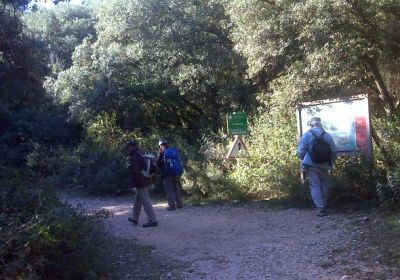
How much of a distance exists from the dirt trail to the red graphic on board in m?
1.62

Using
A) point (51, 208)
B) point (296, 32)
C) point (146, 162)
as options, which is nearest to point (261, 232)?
point (146, 162)

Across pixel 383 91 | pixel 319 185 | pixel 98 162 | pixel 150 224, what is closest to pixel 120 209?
pixel 150 224

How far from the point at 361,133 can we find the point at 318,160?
1298 millimetres

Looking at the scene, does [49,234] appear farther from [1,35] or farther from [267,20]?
[267,20]

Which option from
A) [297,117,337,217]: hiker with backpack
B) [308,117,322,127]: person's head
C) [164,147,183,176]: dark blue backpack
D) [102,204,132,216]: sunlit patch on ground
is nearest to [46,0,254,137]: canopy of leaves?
[102,204,132,216]: sunlit patch on ground

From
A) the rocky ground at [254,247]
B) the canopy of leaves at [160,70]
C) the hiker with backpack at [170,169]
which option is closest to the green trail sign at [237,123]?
the hiker with backpack at [170,169]

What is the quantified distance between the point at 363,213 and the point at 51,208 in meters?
5.62

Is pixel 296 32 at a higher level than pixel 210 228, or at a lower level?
higher

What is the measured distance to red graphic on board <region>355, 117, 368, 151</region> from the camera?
34.9 feet

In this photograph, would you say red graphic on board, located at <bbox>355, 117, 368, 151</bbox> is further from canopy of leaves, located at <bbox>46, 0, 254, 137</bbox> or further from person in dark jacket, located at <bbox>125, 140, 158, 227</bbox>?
canopy of leaves, located at <bbox>46, 0, 254, 137</bbox>

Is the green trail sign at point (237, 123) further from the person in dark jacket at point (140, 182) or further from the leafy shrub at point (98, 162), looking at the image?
the person in dark jacket at point (140, 182)

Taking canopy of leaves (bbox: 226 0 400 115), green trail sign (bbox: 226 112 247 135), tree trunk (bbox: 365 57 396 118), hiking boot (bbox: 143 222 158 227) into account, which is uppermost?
canopy of leaves (bbox: 226 0 400 115)

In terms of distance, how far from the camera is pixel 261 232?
9.06m

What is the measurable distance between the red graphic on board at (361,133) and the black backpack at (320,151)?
960 millimetres
